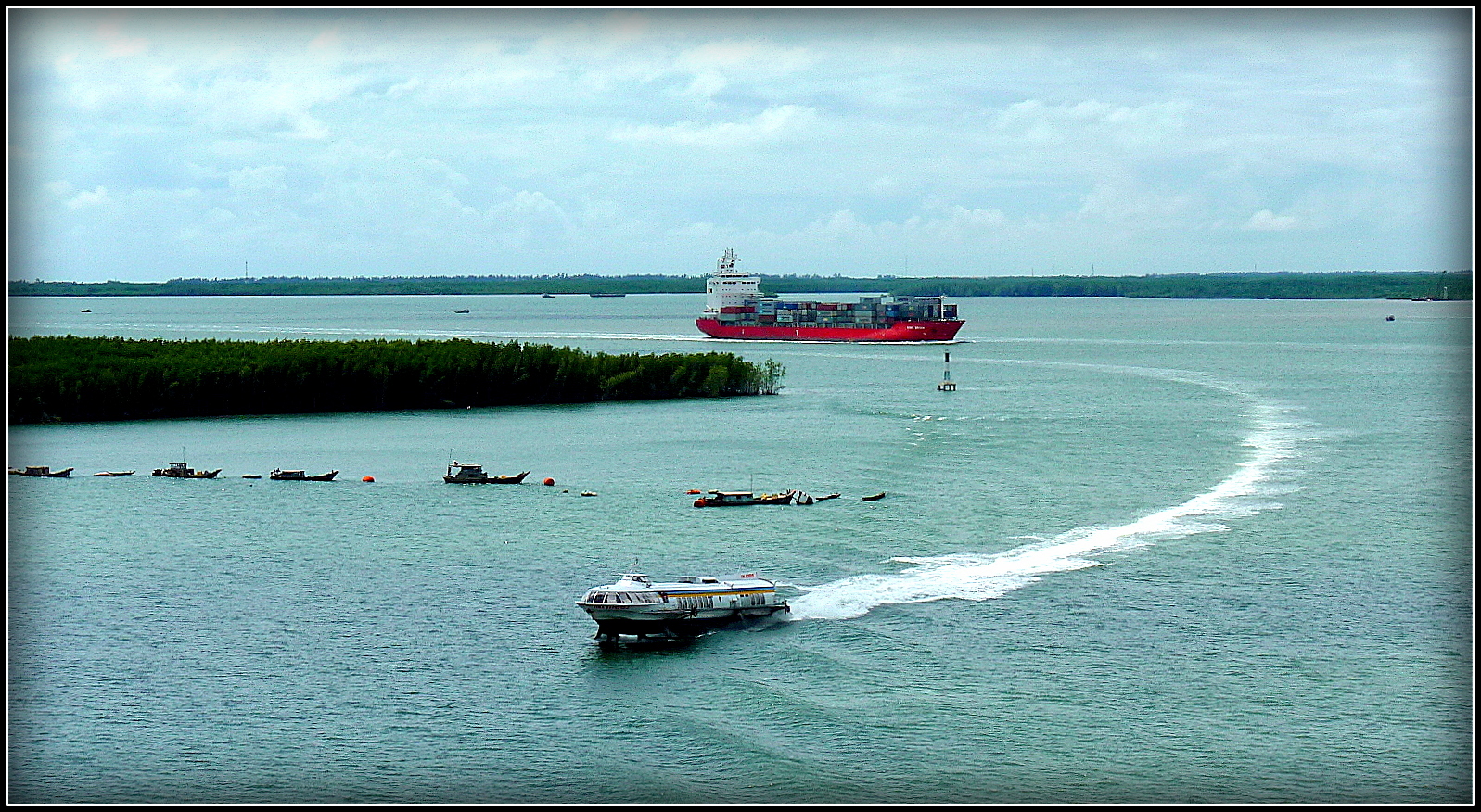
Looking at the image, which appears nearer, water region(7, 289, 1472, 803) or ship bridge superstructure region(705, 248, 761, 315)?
water region(7, 289, 1472, 803)

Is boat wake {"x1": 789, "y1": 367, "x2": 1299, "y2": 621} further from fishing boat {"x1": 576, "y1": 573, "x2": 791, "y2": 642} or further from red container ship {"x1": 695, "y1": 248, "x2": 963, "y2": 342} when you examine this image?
red container ship {"x1": 695, "y1": 248, "x2": 963, "y2": 342}

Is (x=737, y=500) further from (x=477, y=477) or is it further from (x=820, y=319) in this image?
(x=820, y=319)

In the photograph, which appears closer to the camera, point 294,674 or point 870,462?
point 294,674

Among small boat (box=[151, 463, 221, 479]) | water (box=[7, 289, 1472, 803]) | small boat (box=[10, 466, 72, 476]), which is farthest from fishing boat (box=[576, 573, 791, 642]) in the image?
small boat (box=[10, 466, 72, 476])

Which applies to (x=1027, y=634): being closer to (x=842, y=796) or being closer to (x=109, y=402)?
(x=842, y=796)

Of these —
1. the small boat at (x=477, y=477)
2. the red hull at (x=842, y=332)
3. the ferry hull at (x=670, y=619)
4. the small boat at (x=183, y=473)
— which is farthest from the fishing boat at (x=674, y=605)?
the red hull at (x=842, y=332)

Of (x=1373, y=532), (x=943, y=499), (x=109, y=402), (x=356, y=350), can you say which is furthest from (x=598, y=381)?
(x=1373, y=532)

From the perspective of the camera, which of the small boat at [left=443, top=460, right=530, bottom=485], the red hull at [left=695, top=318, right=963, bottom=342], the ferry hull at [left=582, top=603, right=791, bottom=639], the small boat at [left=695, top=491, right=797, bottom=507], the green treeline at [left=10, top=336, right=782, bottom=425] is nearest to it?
the ferry hull at [left=582, top=603, right=791, bottom=639]
